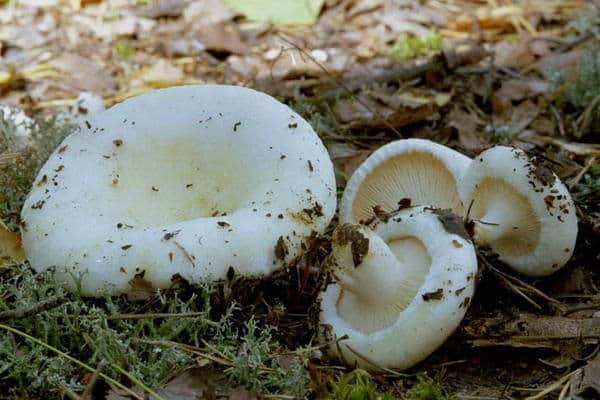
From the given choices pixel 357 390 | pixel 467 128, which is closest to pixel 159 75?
pixel 467 128

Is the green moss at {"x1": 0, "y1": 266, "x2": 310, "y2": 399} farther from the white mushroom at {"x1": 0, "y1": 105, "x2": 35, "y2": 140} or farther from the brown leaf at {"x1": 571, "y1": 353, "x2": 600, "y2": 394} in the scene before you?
the white mushroom at {"x1": 0, "y1": 105, "x2": 35, "y2": 140}

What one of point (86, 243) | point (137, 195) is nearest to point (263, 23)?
point (137, 195)

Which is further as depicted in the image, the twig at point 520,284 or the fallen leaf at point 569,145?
the fallen leaf at point 569,145

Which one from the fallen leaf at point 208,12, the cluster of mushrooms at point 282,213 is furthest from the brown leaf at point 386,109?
the fallen leaf at point 208,12

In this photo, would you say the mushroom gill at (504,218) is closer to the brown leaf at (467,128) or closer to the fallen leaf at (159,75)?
the brown leaf at (467,128)

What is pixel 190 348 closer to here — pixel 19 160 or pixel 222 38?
pixel 19 160

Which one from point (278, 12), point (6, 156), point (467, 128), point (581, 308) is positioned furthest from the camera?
point (278, 12)
